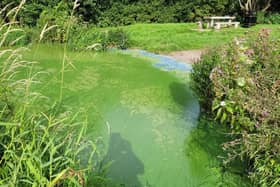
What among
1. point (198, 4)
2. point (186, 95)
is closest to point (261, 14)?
point (198, 4)

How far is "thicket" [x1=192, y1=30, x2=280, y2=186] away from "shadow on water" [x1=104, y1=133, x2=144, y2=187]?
892 millimetres

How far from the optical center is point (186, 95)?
616 centimetres

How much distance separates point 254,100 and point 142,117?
2.20 meters

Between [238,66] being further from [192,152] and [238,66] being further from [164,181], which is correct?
[164,181]

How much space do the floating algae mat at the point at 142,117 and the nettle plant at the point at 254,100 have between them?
51 cm

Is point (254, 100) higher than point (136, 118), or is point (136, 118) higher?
point (254, 100)

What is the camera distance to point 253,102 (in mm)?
3094

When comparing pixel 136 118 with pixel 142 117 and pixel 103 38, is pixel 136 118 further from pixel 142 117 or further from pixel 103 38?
pixel 103 38

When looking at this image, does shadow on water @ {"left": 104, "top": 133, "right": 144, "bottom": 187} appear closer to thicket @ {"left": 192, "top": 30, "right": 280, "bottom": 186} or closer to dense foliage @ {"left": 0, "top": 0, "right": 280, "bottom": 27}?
thicket @ {"left": 192, "top": 30, "right": 280, "bottom": 186}

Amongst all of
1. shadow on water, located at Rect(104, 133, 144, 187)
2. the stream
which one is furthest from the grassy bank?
shadow on water, located at Rect(104, 133, 144, 187)

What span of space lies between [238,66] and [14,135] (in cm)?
231

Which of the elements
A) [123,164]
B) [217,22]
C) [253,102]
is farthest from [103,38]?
[253,102]

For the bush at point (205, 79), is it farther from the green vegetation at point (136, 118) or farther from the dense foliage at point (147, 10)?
the dense foliage at point (147, 10)

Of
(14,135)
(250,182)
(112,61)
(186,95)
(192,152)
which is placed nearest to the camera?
(14,135)
